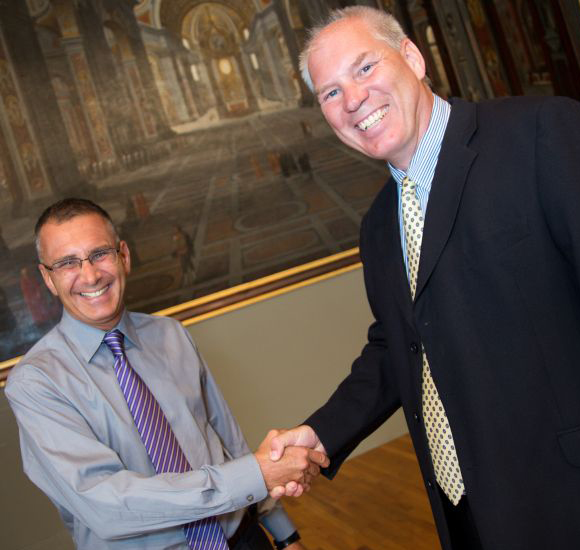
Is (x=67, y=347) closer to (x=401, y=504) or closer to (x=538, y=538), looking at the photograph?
(x=538, y=538)

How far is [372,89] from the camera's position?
2178 millimetres

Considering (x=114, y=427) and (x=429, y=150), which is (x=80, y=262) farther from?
(x=429, y=150)

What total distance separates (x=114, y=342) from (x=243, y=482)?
2.31 feet

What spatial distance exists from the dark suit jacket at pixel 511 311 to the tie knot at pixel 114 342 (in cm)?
110

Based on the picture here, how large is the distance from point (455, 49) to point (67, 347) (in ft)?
18.5

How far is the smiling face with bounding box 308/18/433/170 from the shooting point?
2139 millimetres

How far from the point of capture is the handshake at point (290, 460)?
94.7 inches

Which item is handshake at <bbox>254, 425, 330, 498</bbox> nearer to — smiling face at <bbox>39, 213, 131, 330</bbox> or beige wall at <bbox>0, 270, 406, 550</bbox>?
smiling face at <bbox>39, 213, 131, 330</bbox>

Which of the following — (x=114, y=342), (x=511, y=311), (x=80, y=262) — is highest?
(x=80, y=262)

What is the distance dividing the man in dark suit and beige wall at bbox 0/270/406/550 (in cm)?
410

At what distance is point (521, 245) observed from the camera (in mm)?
1812

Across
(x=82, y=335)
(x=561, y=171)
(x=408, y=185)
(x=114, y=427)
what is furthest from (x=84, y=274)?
(x=561, y=171)

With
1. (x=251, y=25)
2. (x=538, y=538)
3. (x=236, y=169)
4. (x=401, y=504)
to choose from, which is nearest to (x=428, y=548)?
(x=401, y=504)

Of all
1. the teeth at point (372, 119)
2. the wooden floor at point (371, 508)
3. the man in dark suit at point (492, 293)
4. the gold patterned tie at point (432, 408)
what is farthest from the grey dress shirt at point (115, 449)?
the wooden floor at point (371, 508)
